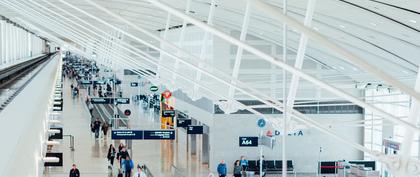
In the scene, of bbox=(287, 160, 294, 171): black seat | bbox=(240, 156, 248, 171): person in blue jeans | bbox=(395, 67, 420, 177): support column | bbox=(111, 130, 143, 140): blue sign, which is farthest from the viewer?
bbox=(287, 160, 294, 171): black seat

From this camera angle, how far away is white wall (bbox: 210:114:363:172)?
31.4 meters

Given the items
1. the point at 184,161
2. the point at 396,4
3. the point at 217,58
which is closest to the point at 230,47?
the point at 217,58

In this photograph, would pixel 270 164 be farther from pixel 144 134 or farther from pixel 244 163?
pixel 144 134

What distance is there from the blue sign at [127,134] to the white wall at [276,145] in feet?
20.3

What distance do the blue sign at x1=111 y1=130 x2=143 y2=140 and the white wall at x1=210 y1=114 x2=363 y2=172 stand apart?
20.3 feet

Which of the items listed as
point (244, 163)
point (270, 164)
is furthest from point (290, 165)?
point (244, 163)

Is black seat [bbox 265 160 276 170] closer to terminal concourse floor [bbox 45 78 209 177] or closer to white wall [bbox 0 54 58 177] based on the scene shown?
terminal concourse floor [bbox 45 78 209 177]

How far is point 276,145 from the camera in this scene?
3198 centimetres

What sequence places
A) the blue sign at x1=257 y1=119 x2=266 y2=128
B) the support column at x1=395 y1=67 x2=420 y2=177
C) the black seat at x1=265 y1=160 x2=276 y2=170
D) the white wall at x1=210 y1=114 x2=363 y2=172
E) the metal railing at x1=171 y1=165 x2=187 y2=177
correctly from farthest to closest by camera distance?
the white wall at x1=210 y1=114 x2=363 y2=172, the black seat at x1=265 y1=160 x2=276 y2=170, the metal railing at x1=171 y1=165 x2=187 y2=177, the blue sign at x1=257 y1=119 x2=266 y2=128, the support column at x1=395 y1=67 x2=420 y2=177

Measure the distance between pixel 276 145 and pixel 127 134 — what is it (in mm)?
8670

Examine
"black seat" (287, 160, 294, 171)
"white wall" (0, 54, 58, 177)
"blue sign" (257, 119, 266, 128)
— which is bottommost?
"black seat" (287, 160, 294, 171)

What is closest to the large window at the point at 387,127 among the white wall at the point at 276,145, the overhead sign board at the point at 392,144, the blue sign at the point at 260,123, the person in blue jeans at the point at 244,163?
the white wall at the point at 276,145

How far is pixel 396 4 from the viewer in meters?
11.4

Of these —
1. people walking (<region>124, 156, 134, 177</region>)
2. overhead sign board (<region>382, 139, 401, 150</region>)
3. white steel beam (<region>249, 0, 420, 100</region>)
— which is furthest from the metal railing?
white steel beam (<region>249, 0, 420, 100</region>)
